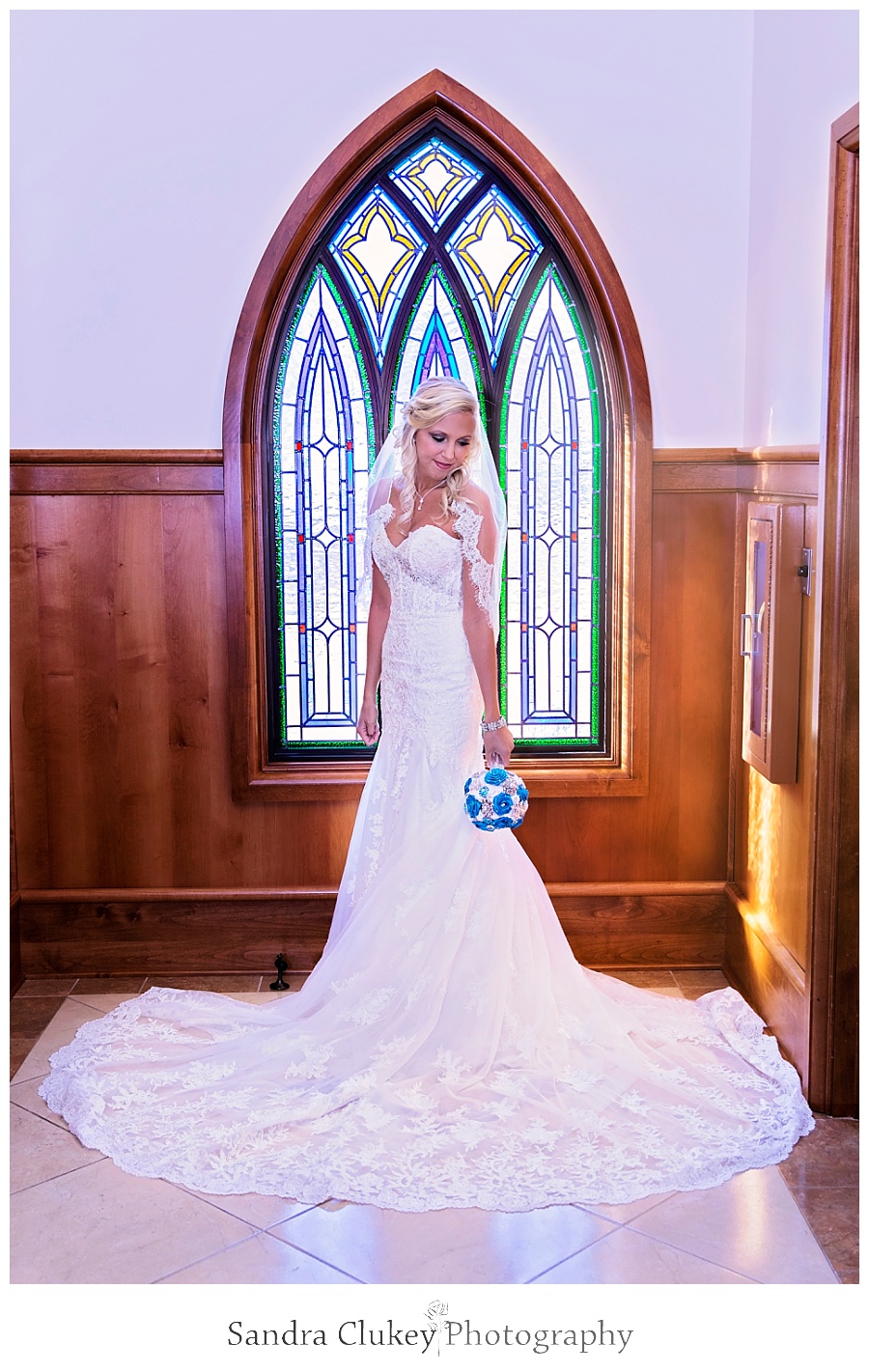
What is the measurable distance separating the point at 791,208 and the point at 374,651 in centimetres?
169

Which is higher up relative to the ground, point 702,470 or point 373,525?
point 702,470

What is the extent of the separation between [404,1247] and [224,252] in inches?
113

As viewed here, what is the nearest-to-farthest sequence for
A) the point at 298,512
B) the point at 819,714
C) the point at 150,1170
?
the point at 150,1170 < the point at 819,714 < the point at 298,512

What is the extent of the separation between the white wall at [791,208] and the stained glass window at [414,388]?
550 mm

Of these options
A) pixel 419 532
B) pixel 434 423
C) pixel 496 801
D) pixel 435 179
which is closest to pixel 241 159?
pixel 435 179

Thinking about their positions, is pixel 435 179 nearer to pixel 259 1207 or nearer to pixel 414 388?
pixel 414 388

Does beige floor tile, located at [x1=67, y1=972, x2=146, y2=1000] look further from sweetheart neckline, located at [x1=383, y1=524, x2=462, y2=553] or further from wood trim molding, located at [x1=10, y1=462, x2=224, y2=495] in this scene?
sweetheart neckline, located at [x1=383, y1=524, x2=462, y2=553]

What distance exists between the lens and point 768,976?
3.85m

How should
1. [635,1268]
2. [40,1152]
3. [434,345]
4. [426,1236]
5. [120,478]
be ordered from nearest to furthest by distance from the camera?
[635,1268], [426,1236], [40,1152], [120,478], [434,345]

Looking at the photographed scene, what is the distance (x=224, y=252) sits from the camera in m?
4.11

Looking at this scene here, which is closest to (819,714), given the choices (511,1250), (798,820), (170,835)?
(798,820)

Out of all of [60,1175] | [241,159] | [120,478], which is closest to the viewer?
[60,1175]

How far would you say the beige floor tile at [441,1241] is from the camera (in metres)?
2.74

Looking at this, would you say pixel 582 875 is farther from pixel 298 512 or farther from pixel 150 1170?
pixel 150 1170
